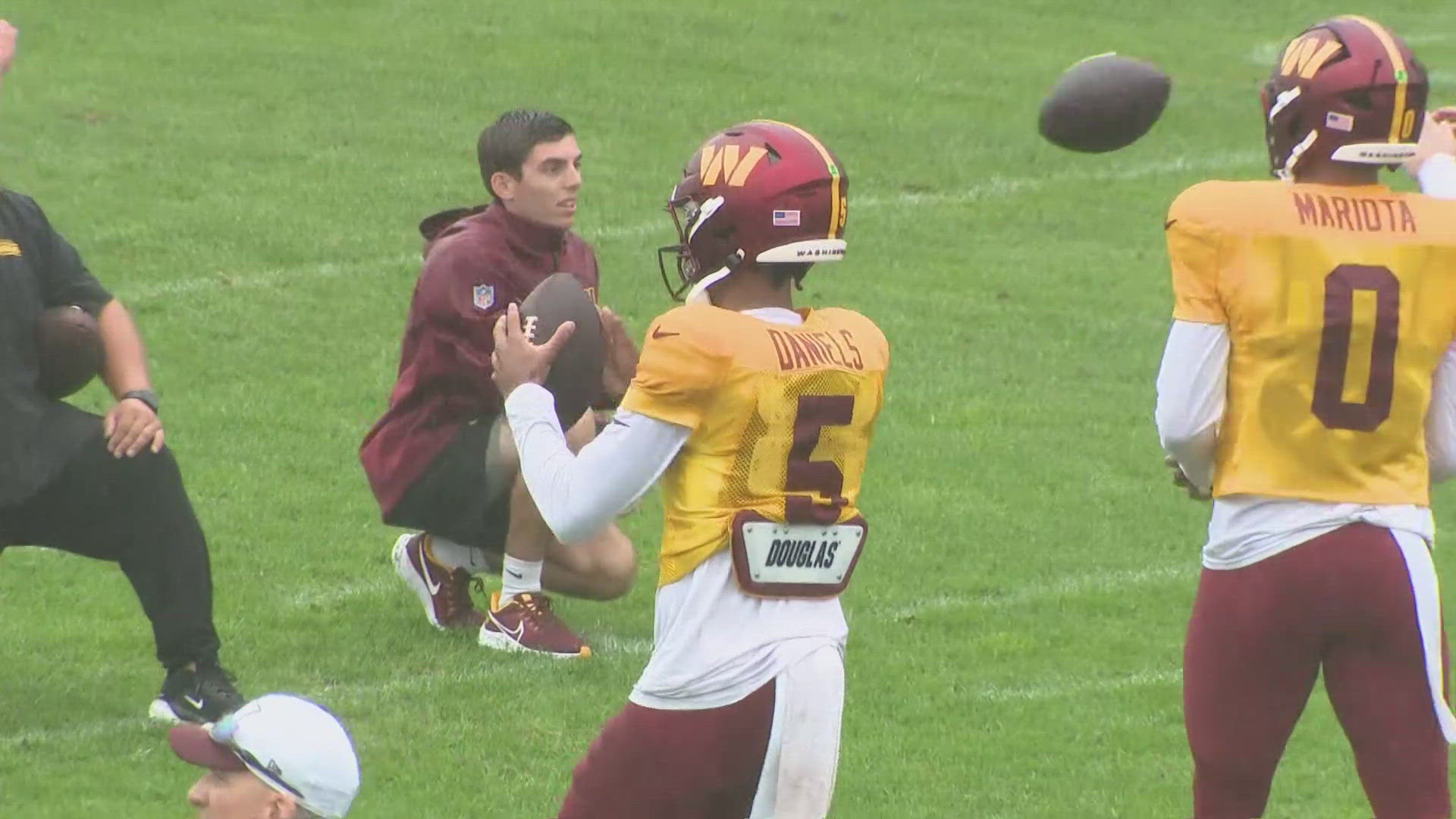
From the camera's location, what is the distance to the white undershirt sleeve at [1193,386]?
14.6 ft

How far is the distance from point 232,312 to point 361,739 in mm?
4334

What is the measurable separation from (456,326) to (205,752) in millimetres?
3213

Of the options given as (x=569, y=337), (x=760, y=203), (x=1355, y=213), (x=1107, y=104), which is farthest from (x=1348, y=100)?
(x=569, y=337)

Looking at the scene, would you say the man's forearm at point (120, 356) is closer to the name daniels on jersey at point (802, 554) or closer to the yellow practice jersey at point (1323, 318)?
the name daniels on jersey at point (802, 554)

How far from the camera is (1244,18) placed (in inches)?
653

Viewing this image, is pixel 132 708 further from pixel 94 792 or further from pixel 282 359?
pixel 282 359

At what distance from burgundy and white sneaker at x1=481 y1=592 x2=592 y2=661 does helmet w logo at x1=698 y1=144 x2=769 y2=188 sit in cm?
290

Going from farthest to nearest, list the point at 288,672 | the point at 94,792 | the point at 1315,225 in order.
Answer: the point at 288,672 → the point at 94,792 → the point at 1315,225

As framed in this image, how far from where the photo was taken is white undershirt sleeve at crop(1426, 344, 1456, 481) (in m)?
4.56

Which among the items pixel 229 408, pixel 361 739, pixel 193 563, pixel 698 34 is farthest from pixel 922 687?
pixel 698 34

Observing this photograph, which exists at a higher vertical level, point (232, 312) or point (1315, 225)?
point (1315, 225)

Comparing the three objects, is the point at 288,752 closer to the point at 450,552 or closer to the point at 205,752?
Answer: the point at 205,752

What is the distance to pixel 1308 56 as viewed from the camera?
→ 4566 millimetres

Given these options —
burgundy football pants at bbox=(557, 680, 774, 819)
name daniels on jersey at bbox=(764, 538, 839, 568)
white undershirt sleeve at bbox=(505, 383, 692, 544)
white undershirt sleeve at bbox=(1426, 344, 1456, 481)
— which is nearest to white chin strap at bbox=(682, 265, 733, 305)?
white undershirt sleeve at bbox=(505, 383, 692, 544)
